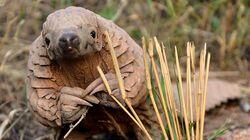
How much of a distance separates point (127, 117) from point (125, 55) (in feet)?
0.89

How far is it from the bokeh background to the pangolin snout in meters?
1.40

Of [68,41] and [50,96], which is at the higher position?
[68,41]

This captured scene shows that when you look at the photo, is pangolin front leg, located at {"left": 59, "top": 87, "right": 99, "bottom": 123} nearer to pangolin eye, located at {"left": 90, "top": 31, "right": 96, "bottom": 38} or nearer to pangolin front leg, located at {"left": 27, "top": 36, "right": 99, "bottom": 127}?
pangolin front leg, located at {"left": 27, "top": 36, "right": 99, "bottom": 127}

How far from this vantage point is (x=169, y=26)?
4.11 m

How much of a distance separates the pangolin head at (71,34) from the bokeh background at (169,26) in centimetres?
126

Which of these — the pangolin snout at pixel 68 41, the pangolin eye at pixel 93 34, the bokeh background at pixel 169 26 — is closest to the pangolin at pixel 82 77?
the pangolin eye at pixel 93 34

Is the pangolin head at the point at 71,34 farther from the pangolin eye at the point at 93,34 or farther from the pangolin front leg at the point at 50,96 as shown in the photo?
the pangolin front leg at the point at 50,96

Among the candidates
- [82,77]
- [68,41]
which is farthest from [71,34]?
[82,77]

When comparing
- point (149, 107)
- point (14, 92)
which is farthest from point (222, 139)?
point (14, 92)

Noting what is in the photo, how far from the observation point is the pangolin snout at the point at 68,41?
216 cm

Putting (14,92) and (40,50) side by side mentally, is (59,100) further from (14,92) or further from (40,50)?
(14,92)

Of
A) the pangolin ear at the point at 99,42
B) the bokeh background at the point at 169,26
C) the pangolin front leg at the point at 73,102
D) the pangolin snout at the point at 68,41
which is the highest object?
the pangolin snout at the point at 68,41

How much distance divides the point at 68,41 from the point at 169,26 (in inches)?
79.2

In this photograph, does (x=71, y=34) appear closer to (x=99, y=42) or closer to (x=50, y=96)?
(x=99, y=42)
